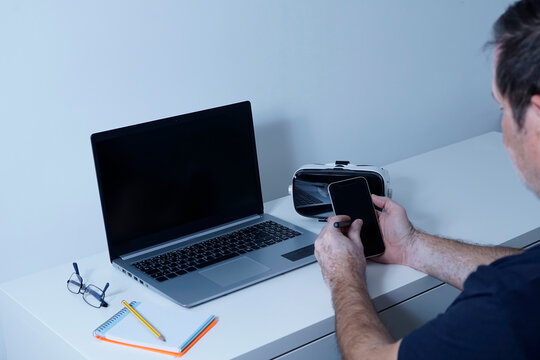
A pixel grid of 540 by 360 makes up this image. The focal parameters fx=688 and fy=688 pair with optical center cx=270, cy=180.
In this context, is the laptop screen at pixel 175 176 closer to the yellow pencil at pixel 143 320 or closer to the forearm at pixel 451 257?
the yellow pencil at pixel 143 320

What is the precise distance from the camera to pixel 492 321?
84 cm

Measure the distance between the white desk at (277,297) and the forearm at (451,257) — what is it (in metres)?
0.02

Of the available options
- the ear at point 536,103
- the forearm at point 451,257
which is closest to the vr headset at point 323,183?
the forearm at point 451,257

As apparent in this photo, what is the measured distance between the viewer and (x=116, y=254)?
4.51ft

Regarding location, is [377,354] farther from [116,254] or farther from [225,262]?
[116,254]

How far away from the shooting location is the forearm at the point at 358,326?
3.31 ft

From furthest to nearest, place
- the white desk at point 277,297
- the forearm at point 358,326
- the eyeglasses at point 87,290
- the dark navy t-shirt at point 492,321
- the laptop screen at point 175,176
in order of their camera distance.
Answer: the laptop screen at point 175,176
the eyeglasses at point 87,290
the white desk at point 277,297
the forearm at point 358,326
the dark navy t-shirt at point 492,321

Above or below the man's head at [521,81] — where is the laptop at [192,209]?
below

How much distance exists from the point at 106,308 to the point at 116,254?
0.17 m

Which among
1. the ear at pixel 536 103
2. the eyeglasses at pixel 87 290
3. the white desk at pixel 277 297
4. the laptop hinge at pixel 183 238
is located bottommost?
the white desk at pixel 277 297

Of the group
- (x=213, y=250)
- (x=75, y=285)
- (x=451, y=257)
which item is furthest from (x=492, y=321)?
(x=75, y=285)

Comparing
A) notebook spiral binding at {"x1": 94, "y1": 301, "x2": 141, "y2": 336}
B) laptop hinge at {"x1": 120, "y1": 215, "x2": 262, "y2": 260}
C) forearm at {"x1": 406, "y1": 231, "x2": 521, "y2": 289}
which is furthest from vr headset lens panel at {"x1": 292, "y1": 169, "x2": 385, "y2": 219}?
notebook spiral binding at {"x1": 94, "y1": 301, "x2": 141, "y2": 336}

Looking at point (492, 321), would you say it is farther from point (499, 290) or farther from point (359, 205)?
point (359, 205)

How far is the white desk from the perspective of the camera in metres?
1.11
